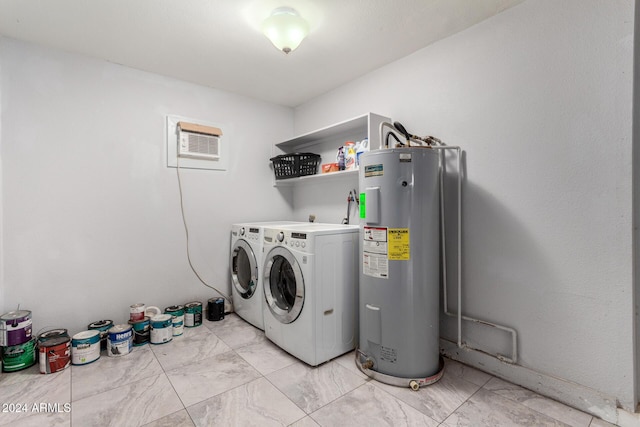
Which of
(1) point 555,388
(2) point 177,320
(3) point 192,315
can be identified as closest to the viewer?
(1) point 555,388

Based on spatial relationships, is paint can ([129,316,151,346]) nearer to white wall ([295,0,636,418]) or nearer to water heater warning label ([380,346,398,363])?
water heater warning label ([380,346,398,363])

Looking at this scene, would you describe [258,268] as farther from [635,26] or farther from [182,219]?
[635,26]

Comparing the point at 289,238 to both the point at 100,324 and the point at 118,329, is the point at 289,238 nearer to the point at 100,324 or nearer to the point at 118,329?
the point at 118,329

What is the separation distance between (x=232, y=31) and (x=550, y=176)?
221 centimetres

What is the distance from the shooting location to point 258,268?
2572mm

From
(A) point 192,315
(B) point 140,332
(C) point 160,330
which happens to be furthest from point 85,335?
(A) point 192,315

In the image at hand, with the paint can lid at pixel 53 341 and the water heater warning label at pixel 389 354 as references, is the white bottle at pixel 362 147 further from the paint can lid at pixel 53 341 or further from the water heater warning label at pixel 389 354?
the paint can lid at pixel 53 341

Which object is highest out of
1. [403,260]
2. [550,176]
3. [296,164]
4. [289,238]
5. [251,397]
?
[296,164]

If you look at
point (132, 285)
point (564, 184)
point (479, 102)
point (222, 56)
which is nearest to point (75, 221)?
point (132, 285)

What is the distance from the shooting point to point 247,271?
285 cm

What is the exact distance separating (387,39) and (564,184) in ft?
4.90

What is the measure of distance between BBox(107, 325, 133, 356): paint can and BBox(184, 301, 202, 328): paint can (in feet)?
1.68

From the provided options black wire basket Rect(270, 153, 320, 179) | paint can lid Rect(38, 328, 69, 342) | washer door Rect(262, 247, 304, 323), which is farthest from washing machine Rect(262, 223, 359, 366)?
paint can lid Rect(38, 328, 69, 342)

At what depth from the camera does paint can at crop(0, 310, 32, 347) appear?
73.7 inches
